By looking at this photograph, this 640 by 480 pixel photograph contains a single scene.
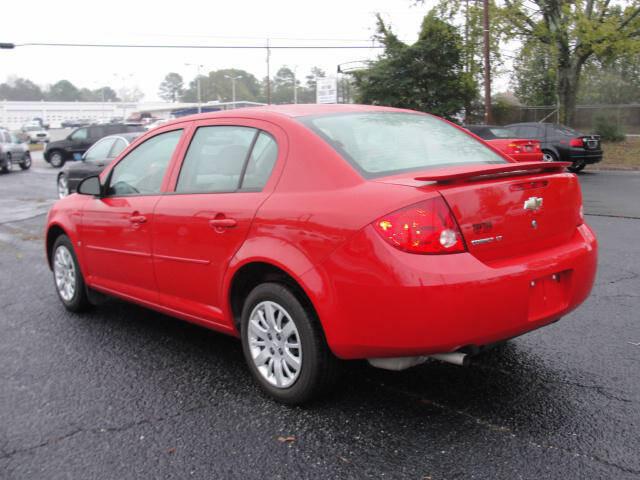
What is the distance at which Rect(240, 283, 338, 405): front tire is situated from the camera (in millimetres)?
3273

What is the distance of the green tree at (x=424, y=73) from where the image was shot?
94.3 feet

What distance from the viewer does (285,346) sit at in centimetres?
345

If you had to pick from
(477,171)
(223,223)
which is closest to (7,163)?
(223,223)

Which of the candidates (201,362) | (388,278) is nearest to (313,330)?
(388,278)

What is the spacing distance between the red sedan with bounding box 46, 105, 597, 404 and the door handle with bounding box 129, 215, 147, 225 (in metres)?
0.01

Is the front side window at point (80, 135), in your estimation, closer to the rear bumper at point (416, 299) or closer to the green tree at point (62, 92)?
the rear bumper at point (416, 299)

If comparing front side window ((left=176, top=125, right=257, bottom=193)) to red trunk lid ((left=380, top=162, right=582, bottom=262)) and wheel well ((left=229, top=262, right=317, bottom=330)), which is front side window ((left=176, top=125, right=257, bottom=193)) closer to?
wheel well ((left=229, top=262, right=317, bottom=330))

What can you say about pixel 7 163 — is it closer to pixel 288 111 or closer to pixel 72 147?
pixel 72 147

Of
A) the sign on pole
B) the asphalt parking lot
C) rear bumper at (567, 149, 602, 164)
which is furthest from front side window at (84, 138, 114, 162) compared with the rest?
the sign on pole

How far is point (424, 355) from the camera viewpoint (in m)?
3.01

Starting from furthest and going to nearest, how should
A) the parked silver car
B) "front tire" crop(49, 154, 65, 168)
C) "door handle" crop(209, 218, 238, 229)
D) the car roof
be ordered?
"front tire" crop(49, 154, 65, 168) → the parked silver car → the car roof → "door handle" crop(209, 218, 238, 229)

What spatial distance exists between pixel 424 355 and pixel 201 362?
181 centimetres

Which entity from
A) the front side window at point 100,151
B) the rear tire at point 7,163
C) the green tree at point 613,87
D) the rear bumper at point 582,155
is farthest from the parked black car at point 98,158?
the green tree at point 613,87

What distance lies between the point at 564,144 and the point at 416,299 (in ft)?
59.5
